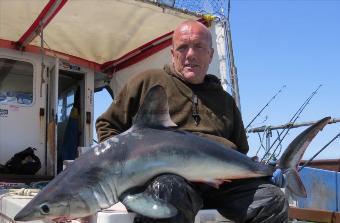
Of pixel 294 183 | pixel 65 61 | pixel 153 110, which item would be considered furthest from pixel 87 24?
pixel 294 183

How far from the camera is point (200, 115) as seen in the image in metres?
2.78

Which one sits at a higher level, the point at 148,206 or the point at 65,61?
the point at 65,61

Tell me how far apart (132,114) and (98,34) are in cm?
394

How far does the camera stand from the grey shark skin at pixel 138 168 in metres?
1.88

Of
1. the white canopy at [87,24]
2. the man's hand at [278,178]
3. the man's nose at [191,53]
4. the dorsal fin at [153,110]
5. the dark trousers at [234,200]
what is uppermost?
the white canopy at [87,24]

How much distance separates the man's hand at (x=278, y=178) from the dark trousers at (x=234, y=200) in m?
0.03

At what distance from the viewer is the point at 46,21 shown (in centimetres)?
573

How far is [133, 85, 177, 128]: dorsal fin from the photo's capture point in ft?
7.22

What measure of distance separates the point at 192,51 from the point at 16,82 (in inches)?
186

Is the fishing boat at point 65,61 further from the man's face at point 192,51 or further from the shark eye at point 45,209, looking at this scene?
the shark eye at point 45,209

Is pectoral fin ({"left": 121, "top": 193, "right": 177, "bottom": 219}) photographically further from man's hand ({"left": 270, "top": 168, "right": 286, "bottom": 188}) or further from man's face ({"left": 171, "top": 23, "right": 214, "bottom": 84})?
man's face ({"left": 171, "top": 23, "right": 214, "bottom": 84})

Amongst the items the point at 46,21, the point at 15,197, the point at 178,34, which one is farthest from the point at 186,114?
the point at 46,21

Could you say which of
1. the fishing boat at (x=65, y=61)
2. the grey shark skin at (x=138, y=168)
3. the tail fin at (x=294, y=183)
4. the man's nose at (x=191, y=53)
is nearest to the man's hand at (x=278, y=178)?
the tail fin at (x=294, y=183)

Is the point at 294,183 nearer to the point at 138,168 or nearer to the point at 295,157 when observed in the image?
the point at 295,157
